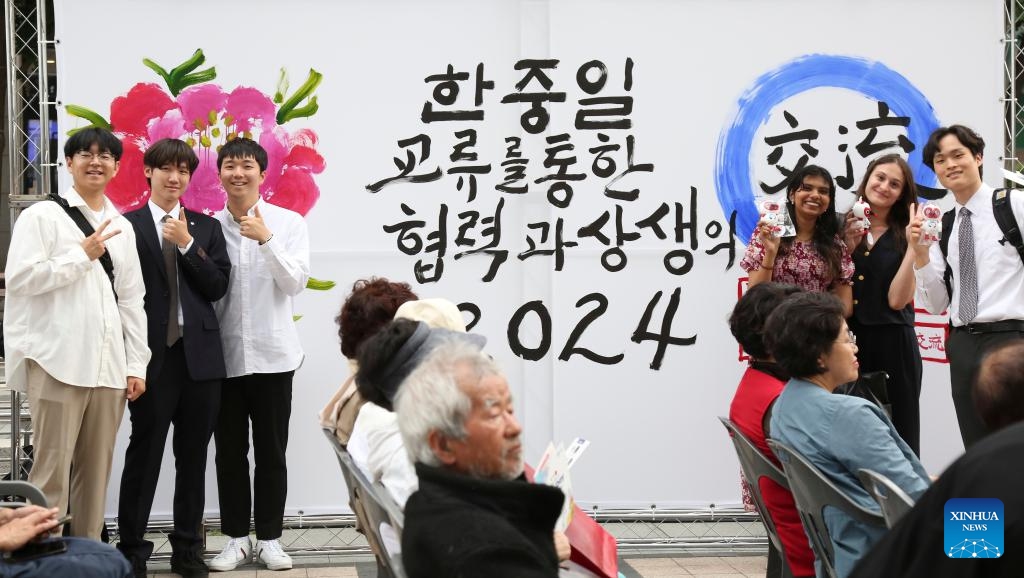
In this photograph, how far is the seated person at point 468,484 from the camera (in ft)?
6.66

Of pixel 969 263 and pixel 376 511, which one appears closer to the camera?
pixel 376 511

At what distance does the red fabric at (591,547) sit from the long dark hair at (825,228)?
2.39 meters

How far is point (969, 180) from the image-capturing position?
15.8 feet

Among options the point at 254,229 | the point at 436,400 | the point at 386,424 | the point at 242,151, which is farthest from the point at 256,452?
the point at 436,400

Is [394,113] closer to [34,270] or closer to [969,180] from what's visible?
[34,270]

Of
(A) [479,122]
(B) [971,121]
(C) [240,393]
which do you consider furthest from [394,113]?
(B) [971,121]

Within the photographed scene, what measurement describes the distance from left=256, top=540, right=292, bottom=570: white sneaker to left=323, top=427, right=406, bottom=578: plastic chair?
2.09m

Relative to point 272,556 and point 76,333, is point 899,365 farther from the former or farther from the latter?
point 76,333

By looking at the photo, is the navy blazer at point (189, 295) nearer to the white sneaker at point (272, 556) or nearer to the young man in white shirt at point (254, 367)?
the young man in white shirt at point (254, 367)

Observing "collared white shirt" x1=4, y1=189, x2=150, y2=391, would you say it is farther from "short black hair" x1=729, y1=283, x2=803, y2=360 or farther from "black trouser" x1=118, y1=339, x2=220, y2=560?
"short black hair" x1=729, y1=283, x2=803, y2=360

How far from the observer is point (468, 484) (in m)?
2.14

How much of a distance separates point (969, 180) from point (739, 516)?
6.25ft

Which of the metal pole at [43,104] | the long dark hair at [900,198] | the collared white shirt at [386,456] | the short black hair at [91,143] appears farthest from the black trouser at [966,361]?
the metal pole at [43,104]

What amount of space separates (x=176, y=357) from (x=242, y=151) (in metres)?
0.93
